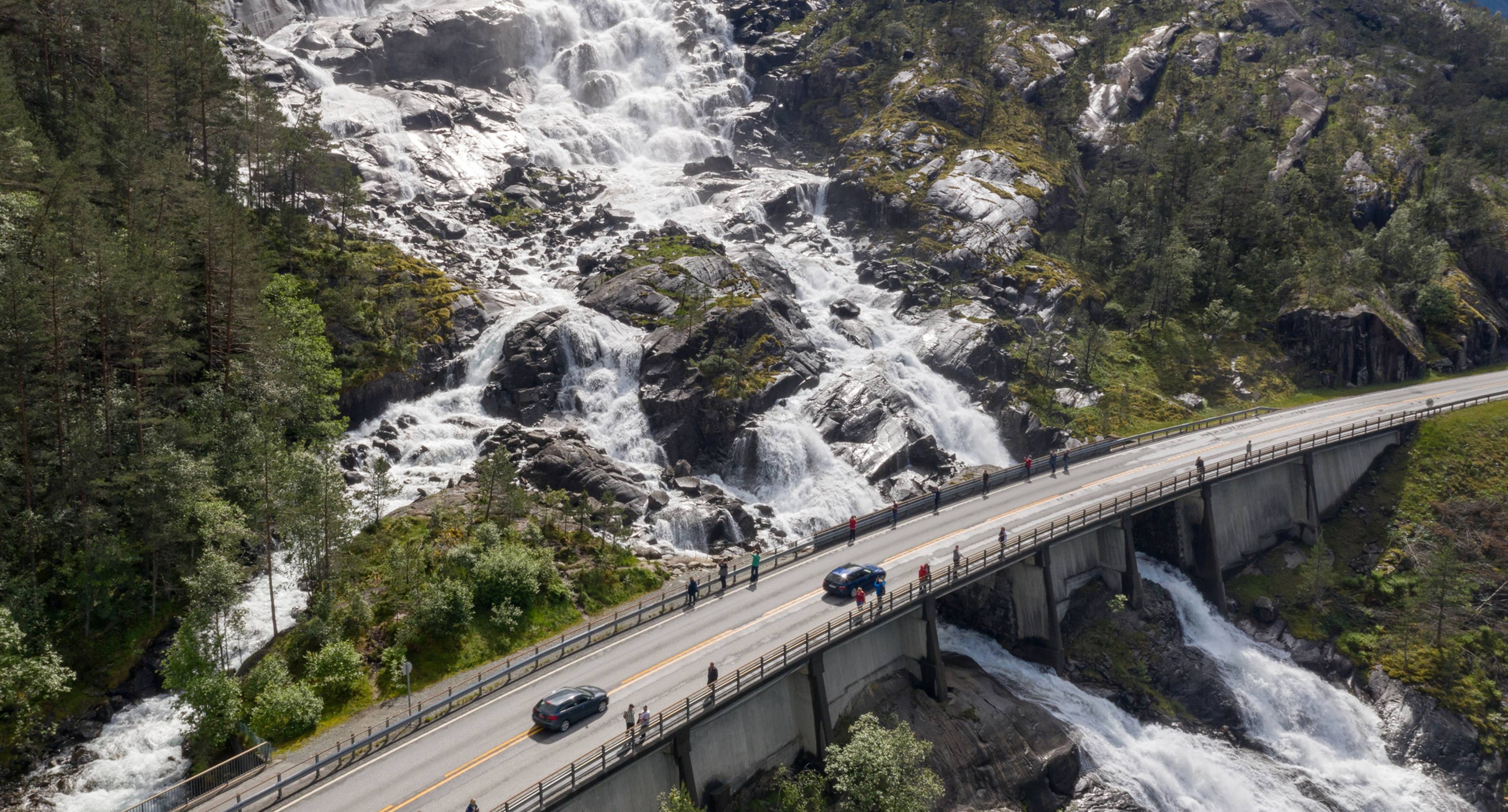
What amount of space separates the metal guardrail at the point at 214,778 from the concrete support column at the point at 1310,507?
7048cm

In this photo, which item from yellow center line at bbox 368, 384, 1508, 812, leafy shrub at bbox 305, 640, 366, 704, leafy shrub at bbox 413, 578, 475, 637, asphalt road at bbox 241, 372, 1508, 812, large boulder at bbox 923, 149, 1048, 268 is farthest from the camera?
large boulder at bbox 923, 149, 1048, 268

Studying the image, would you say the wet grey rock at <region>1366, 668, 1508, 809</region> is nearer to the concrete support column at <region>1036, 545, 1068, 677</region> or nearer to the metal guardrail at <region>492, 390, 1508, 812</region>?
the metal guardrail at <region>492, 390, 1508, 812</region>

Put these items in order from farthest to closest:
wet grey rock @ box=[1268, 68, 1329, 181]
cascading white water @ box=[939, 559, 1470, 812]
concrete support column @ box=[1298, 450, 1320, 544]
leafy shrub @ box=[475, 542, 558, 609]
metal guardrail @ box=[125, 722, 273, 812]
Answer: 1. wet grey rock @ box=[1268, 68, 1329, 181]
2. concrete support column @ box=[1298, 450, 1320, 544]
3. leafy shrub @ box=[475, 542, 558, 609]
4. cascading white water @ box=[939, 559, 1470, 812]
5. metal guardrail @ box=[125, 722, 273, 812]

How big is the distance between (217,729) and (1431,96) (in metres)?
172

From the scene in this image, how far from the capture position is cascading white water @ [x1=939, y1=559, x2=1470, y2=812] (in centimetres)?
4050

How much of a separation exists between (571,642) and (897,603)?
655 inches

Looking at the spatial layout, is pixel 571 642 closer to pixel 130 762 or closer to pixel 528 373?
pixel 130 762

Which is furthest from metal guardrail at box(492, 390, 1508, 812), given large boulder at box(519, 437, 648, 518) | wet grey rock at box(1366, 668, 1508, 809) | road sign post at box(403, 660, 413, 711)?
large boulder at box(519, 437, 648, 518)

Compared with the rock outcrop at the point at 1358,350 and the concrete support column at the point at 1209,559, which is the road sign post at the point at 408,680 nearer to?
the concrete support column at the point at 1209,559

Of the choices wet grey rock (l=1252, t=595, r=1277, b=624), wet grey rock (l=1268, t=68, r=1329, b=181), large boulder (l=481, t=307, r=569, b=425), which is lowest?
wet grey rock (l=1252, t=595, r=1277, b=624)

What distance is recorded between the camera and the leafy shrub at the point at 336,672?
34156mm

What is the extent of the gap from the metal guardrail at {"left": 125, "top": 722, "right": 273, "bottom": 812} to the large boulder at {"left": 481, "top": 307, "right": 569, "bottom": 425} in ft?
114

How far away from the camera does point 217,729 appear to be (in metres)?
30.4

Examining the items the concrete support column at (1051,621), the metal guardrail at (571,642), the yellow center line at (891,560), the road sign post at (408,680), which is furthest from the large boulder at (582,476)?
the concrete support column at (1051,621)
